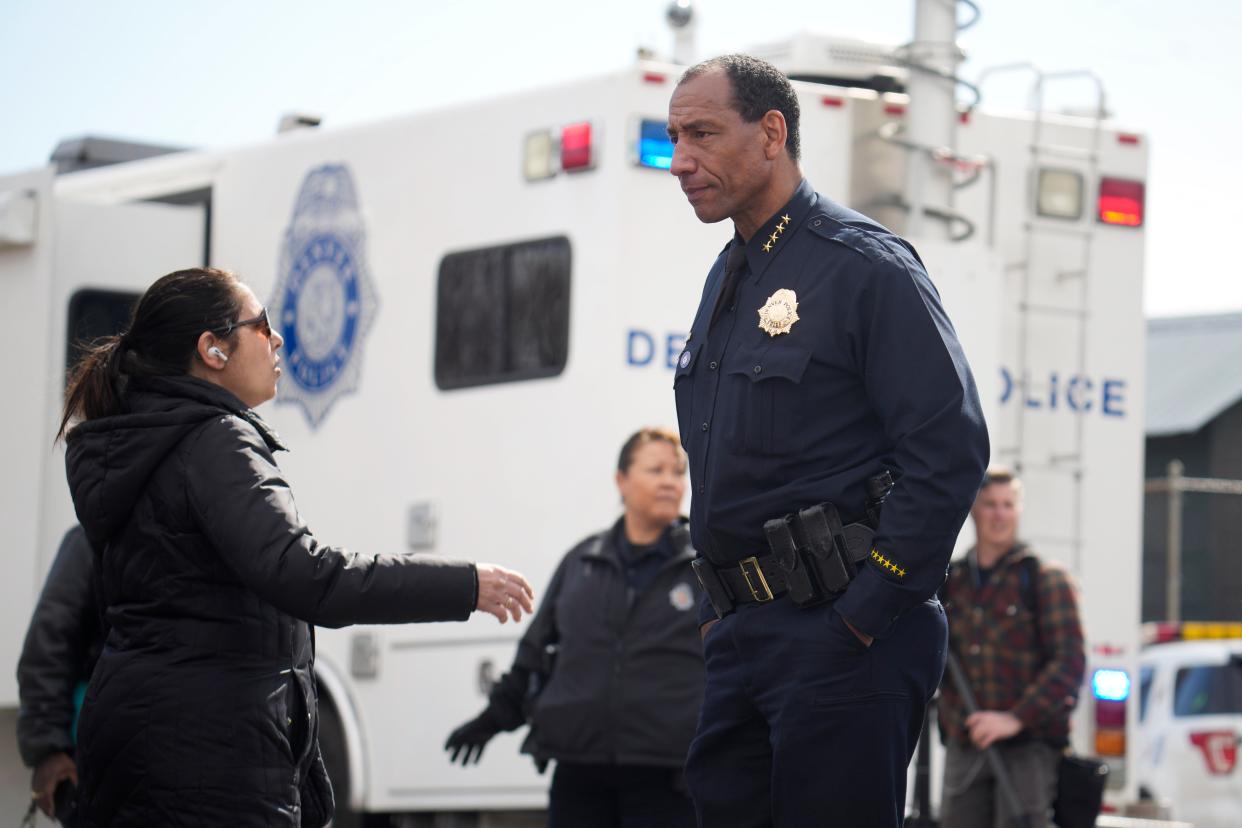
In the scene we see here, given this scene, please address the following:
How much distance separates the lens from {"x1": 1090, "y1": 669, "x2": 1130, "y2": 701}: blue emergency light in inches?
315

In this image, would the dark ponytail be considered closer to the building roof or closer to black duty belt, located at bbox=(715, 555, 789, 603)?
black duty belt, located at bbox=(715, 555, 789, 603)

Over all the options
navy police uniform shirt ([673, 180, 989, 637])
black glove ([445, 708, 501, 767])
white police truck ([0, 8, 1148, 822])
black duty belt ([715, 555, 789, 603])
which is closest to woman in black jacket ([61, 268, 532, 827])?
black duty belt ([715, 555, 789, 603])

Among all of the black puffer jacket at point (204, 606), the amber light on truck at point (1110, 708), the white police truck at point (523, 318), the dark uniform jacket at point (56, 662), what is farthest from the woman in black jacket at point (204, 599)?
the amber light on truck at point (1110, 708)

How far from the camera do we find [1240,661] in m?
13.7

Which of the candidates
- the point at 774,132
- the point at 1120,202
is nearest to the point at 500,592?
the point at 774,132

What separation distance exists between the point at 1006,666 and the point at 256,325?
11.7 feet

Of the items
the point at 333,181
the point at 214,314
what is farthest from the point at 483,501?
the point at 214,314

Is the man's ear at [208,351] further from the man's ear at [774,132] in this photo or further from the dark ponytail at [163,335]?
the man's ear at [774,132]

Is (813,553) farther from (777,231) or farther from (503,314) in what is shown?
(503,314)

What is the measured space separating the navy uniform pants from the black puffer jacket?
23.2 inches

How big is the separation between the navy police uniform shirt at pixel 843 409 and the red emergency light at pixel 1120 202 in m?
4.60

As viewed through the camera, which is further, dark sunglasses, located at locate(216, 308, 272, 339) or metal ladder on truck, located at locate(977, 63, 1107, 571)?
metal ladder on truck, located at locate(977, 63, 1107, 571)

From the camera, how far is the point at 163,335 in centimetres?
413

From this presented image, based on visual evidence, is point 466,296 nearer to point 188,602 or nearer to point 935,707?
point 935,707
